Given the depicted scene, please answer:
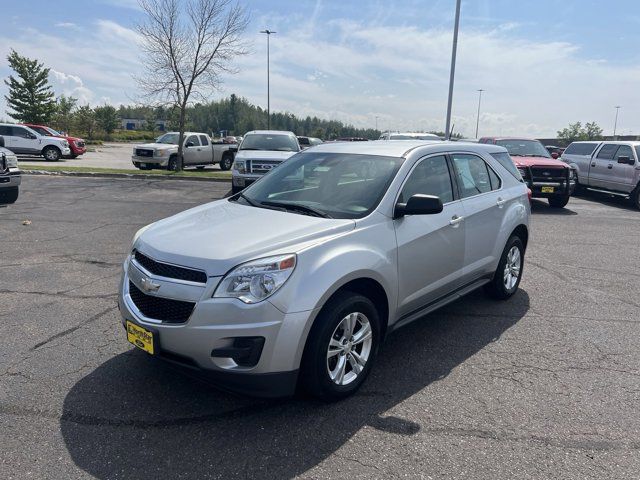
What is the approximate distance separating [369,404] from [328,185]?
1.79m

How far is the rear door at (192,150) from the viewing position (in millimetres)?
21906

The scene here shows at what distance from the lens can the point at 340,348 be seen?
329cm

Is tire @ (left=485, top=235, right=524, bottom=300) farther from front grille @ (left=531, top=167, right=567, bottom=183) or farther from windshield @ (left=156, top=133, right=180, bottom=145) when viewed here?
windshield @ (left=156, top=133, right=180, bottom=145)

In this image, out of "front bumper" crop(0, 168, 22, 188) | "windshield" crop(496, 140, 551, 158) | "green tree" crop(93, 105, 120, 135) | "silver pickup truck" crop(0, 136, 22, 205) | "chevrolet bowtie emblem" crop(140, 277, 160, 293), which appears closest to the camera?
"chevrolet bowtie emblem" crop(140, 277, 160, 293)

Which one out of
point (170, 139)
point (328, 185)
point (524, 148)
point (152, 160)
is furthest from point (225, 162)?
point (328, 185)

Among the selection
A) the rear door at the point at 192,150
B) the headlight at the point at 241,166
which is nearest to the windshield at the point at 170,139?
the rear door at the point at 192,150

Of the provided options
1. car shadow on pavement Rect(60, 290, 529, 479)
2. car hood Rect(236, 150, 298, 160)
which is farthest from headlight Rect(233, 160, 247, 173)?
car shadow on pavement Rect(60, 290, 529, 479)

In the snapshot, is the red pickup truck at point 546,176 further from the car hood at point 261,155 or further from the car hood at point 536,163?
the car hood at point 261,155

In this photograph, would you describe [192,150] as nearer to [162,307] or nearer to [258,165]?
[258,165]

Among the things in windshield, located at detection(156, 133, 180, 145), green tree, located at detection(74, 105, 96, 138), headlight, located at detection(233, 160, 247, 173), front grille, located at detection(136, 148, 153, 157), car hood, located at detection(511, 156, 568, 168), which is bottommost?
headlight, located at detection(233, 160, 247, 173)

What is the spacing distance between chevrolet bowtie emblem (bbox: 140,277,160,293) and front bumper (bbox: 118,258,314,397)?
112 mm

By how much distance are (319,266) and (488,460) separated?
4.84ft

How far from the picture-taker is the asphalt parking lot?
2729 mm

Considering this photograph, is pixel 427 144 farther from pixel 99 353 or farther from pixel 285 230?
pixel 99 353
